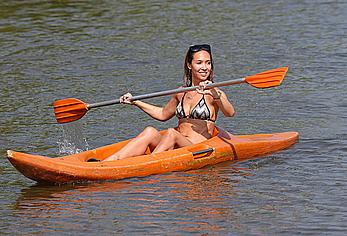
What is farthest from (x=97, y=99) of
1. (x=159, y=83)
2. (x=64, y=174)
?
(x=64, y=174)

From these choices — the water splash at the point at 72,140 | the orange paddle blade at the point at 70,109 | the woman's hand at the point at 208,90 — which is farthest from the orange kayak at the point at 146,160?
the water splash at the point at 72,140

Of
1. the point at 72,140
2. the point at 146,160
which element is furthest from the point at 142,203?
the point at 72,140

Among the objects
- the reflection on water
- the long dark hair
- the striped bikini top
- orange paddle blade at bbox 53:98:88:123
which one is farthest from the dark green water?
the long dark hair

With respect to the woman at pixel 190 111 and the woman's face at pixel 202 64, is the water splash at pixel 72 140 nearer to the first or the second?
the woman at pixel 190 111

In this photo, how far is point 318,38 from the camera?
13695 millimetres

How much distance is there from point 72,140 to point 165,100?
2117 millimetres

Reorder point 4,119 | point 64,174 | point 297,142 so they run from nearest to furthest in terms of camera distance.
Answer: point 64,174, point 297,142, point 4,119

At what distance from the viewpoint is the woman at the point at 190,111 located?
26.6ft

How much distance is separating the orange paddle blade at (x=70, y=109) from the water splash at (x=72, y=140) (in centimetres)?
47

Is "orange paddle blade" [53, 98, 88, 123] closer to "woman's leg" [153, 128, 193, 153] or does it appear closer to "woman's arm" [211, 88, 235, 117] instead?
"woman's leg" [153, 128, 193, 153]

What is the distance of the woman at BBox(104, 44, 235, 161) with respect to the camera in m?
8.11

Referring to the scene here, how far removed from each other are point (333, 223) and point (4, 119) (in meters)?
4.62

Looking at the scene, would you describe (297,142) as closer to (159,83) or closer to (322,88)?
(322,88)

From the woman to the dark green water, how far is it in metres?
0.32
